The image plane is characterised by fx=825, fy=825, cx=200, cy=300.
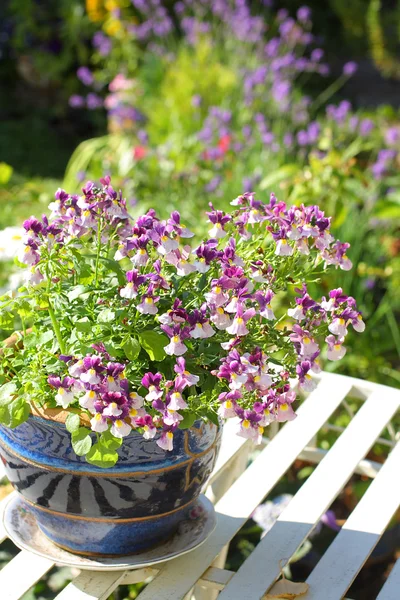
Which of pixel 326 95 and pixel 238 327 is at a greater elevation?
pixel 238 327

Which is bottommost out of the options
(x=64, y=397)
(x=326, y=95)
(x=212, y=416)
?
(x=326, y=95)

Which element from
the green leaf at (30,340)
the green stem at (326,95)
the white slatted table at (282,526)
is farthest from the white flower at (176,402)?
the green stem at (326,95)

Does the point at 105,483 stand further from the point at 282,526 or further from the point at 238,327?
the point at 282,526

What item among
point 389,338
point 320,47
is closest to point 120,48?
point 320,47

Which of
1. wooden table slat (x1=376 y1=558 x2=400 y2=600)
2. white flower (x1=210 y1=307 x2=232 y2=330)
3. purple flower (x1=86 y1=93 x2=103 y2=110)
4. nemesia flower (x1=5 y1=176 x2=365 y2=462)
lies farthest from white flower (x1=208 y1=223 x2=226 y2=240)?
purple flower (x1=86 y1=93 x2=103 y2=110)

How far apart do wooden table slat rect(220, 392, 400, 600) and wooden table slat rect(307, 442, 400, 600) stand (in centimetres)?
4

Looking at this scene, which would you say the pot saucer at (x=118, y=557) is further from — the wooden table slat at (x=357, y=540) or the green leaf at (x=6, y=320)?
the green leaf at (x=6, y=320)

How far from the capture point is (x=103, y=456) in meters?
0.94

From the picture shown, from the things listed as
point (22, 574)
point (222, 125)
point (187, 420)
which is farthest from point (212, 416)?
point (222, 125)

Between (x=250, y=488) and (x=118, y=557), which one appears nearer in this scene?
(x=118, y=557)

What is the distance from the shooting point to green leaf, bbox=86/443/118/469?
936 millimetres

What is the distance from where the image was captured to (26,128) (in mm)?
5527

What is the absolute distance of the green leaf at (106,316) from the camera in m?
0.96

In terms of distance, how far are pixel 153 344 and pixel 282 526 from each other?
1.45 ft
